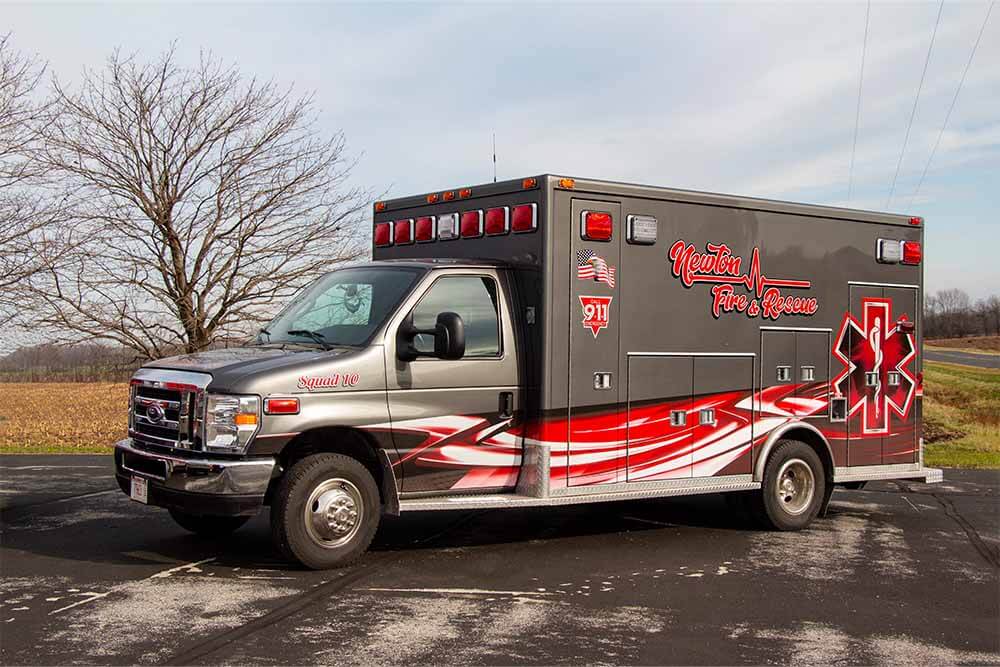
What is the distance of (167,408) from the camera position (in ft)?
25.2

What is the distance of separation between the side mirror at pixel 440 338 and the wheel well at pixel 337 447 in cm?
69

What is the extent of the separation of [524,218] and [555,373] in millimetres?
1299

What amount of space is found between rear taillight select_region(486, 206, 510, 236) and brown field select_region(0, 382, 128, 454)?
10.7 metres

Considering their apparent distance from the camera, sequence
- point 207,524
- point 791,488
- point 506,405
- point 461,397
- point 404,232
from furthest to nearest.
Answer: point 791,488 → point 404,232 → point 207,524 → point 506,405 → point 461,397

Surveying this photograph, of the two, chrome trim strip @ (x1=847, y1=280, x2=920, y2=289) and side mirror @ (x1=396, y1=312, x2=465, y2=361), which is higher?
chrome trim strip @ (x1=847, y1=280, x2=920, y2=289)

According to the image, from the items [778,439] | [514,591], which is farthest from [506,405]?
[778,439]

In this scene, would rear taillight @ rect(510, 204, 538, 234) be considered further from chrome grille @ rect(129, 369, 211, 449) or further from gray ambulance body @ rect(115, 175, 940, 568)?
chrome grille @ rect(129, 369, 211, 449)

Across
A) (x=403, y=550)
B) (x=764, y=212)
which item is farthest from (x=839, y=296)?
(x=403, y=550)

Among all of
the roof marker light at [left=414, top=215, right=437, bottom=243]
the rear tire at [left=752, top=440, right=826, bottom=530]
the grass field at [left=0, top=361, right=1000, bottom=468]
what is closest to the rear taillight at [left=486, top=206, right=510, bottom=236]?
the roof marker light at [left=414, top=215, right=437, bottom=243]

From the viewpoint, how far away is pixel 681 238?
9.33m

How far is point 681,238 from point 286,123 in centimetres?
1335

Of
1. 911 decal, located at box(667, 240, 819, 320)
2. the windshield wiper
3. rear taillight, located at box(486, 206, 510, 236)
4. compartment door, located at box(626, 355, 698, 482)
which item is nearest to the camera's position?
the windshield wiper

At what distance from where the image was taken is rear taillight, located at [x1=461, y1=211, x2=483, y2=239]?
9.13m

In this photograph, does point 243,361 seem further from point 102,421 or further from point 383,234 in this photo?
point 102,421
